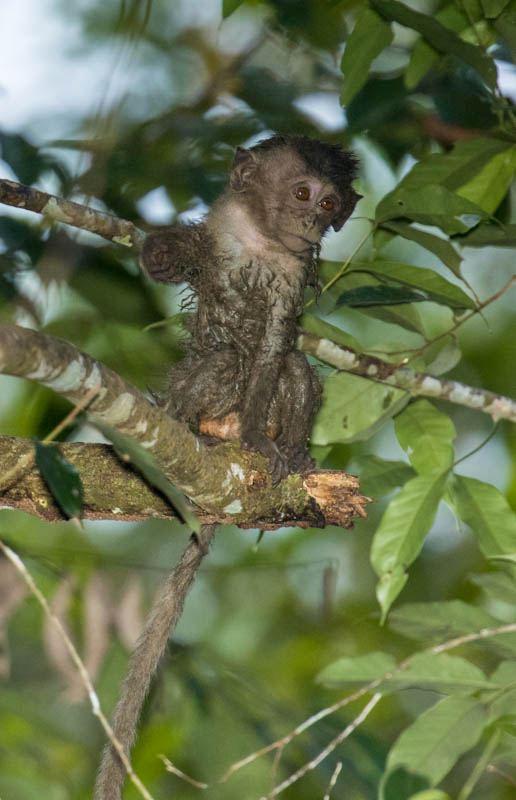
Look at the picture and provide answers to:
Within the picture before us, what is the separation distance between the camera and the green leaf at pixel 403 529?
3.24 meters

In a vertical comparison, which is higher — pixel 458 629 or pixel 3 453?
pixel 458 629

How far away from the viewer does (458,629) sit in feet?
9.16

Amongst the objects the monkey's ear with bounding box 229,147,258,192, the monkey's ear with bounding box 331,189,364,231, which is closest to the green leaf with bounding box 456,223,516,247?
the monkey's ear with bounding box 331,189,364,231

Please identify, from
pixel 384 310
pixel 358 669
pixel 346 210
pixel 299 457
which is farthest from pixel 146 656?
pixel 346 210

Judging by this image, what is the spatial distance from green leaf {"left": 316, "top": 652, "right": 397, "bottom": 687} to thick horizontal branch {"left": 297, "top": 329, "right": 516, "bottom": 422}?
1.78m

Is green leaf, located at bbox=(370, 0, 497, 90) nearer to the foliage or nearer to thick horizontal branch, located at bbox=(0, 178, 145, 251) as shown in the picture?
the foliage

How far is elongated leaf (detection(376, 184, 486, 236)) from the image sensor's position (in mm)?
3740

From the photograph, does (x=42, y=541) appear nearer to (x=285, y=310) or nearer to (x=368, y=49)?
(x=285, y=310)

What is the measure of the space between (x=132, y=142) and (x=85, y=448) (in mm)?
2688

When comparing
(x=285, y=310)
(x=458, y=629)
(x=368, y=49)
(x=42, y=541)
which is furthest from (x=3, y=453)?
(x=42, y=541)

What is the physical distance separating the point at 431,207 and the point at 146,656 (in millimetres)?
2256

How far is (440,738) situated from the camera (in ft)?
8.32

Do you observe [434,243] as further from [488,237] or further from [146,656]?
[146,656]

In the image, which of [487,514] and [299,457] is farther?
[299,457]
